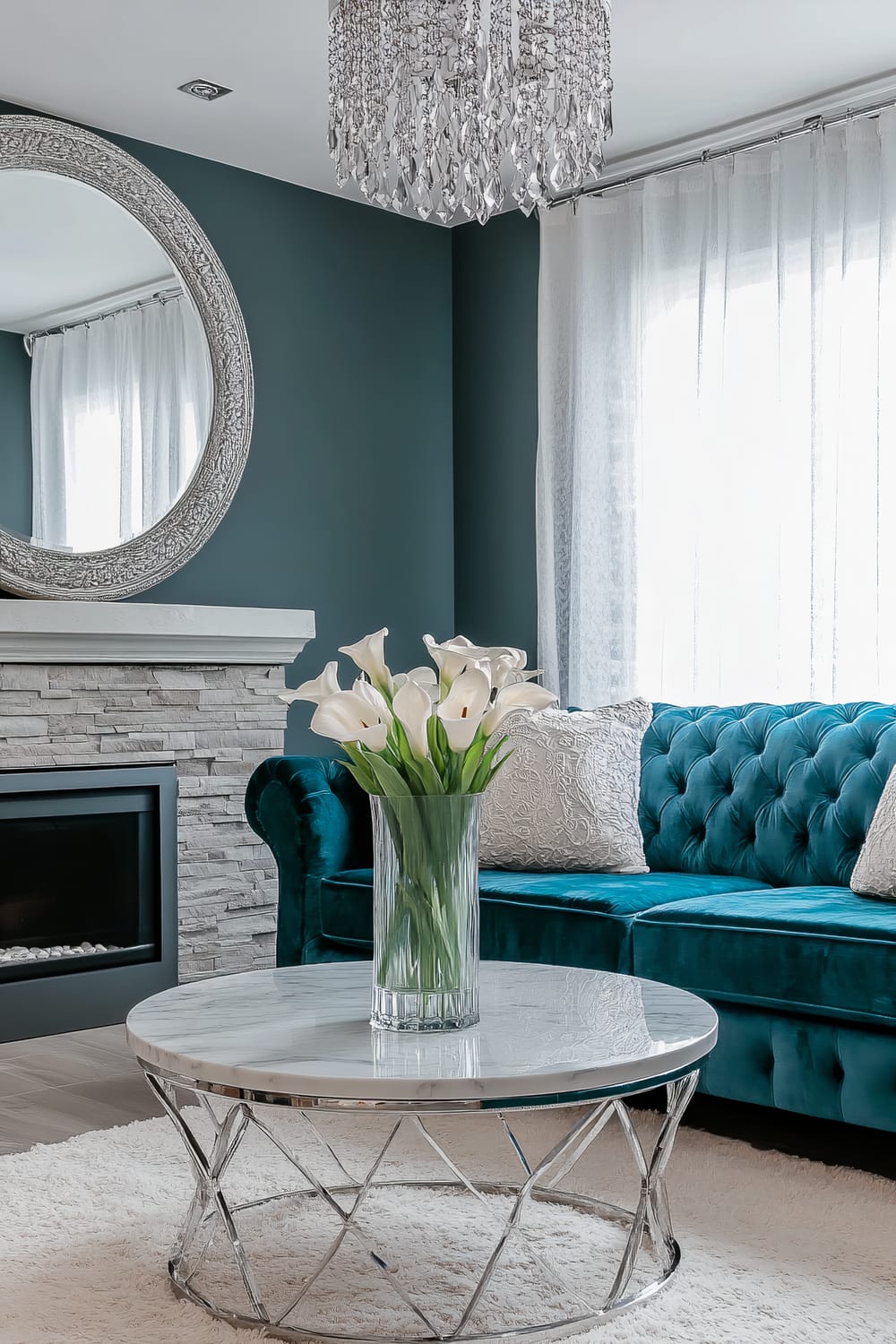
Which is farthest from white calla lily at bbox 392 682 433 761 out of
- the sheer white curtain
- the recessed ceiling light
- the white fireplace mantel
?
the recessed ceiling light

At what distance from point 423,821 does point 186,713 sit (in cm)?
245

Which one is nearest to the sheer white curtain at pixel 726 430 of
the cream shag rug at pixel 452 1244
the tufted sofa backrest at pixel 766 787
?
the tufted sofa backrest at pixel 766 787

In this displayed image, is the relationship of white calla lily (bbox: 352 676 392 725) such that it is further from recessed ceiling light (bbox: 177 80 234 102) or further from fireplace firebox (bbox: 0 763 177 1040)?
recessed ceiling light (bbox: 177 80 234 102)

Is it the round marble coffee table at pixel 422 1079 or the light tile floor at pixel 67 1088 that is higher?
the round marble coffee table at pixel 422 1079

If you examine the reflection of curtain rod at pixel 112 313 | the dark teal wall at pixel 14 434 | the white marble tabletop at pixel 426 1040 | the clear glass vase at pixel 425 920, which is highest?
the reflection of curtain rod at pixel 112 313

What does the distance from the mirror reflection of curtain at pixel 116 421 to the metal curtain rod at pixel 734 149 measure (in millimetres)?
1403

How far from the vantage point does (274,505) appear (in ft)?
15.9

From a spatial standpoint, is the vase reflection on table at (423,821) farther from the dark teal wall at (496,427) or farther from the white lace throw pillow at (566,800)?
the dark teal wall at (496,427)

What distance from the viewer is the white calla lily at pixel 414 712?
2055mm

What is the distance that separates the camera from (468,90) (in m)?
2.62

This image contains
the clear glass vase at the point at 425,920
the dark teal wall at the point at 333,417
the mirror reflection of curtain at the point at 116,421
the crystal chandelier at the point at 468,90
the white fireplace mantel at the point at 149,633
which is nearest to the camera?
the clear glass vase at the point at 425,920

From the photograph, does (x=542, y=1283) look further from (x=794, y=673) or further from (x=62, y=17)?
(x=62, y=17)

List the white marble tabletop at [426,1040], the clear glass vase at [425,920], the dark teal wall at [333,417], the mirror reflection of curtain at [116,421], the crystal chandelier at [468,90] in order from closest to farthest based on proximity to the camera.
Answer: the white marble tabletop at [426,1040]
the clear glass vase at [425,920]
the crystal chandelier at [468,90]
the mirror reflection of curtain at [116,421]
the dark teal wall at [333,417]

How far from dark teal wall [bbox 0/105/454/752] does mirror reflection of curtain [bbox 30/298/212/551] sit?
304 mm
